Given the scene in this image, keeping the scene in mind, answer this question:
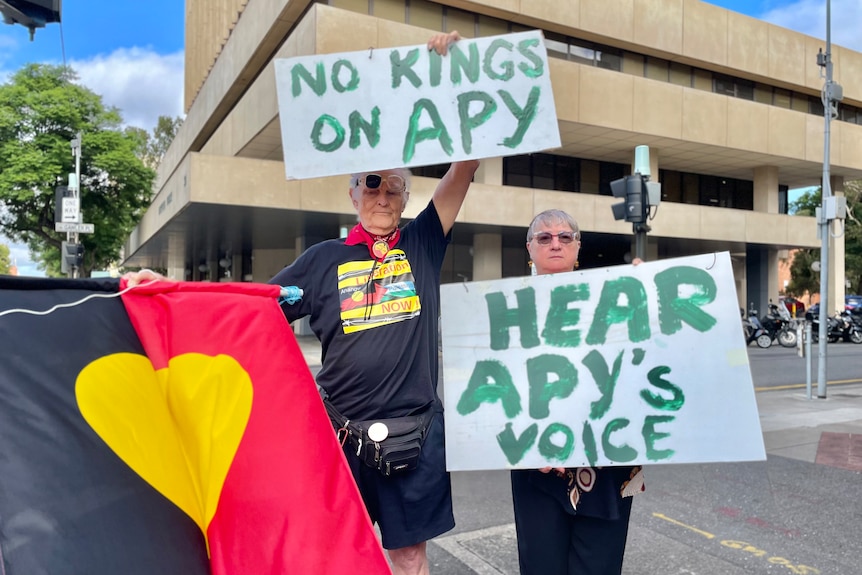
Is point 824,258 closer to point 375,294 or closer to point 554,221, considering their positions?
point 554,221

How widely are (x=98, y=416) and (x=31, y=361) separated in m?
0.19

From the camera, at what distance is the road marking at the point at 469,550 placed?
3502 mm

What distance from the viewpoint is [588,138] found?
2308 cm

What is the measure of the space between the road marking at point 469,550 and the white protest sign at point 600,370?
1594 mm

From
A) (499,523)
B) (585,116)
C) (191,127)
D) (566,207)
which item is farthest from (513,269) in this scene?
(499,523)

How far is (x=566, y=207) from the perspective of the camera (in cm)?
2212

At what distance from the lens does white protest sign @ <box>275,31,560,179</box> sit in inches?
88.7

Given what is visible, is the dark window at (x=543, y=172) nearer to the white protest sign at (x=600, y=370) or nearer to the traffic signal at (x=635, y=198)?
the traffic signal at (x=635, y=198)

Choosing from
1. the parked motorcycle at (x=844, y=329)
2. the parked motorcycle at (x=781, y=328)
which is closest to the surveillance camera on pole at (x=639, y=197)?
the parked motorcycle at (x=781, y=328)

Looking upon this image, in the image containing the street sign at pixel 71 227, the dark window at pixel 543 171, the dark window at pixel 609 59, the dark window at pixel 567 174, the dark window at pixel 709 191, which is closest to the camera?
the street sign at pixel 71 227

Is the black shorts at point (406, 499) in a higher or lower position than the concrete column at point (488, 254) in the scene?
lower

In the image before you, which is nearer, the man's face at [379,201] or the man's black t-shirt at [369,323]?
the man's black t-shirt at [369,323]

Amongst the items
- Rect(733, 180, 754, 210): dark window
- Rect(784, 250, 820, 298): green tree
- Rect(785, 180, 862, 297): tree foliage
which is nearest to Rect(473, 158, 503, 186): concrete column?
Rect(733, 180, 754, 210): dark window

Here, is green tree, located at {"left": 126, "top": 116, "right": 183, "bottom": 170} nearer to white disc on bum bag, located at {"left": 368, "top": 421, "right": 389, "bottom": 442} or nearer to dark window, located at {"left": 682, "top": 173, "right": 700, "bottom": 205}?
dark window, located at {"left": 682, "top": 173, "right": 700, "bottom": 205}
